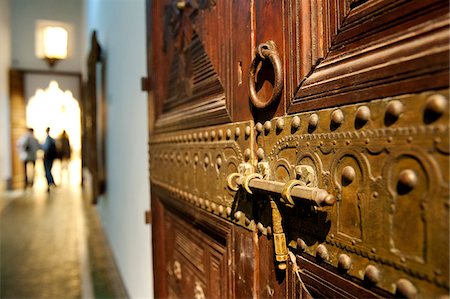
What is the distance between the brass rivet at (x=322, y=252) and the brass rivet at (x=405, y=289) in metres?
0.10

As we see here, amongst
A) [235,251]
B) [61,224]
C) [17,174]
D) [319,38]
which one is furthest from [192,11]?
[17,174]

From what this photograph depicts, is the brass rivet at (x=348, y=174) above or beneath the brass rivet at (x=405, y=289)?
above

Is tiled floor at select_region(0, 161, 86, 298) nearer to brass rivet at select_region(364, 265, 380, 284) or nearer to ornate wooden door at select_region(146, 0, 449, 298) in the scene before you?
ornate wooden door at select_region(146, 0, 449, 298)

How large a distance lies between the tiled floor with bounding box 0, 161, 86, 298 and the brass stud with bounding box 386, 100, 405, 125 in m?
2.39

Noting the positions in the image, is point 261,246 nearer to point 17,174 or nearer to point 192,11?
point 192,11

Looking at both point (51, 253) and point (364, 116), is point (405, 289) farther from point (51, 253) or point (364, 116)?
point (51, 253)

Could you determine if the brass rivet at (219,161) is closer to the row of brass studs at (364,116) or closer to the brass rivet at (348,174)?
the row of brass studs at (364,116)

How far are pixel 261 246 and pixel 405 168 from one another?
297 millimetres

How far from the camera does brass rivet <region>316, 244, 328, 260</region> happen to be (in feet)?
1.28

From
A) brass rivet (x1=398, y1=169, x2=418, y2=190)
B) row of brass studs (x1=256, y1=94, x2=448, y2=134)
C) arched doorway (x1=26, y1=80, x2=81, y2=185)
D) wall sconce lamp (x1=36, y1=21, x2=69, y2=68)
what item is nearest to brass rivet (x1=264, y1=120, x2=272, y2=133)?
row of brass studs (x1=256, y1=94, x2=448, y2=134)

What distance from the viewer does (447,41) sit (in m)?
0.26

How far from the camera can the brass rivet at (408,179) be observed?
0.28 m

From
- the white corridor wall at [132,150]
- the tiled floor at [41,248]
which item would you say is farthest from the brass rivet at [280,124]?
the tiled floor at [41,248]

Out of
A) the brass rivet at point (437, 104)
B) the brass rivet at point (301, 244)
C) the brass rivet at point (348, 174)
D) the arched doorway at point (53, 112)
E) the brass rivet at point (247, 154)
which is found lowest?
the brass rivet at point (301, 244)
